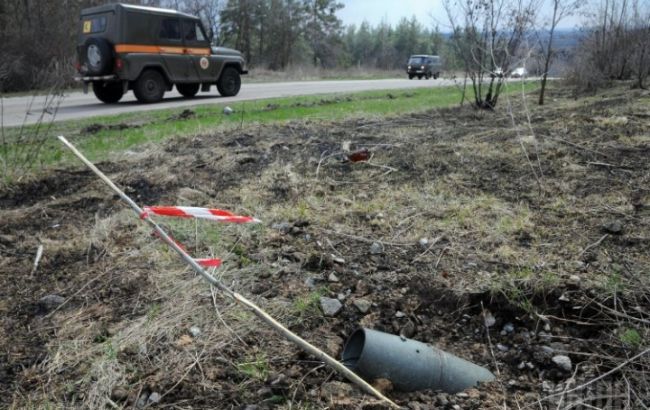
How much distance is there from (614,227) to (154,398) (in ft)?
9.13

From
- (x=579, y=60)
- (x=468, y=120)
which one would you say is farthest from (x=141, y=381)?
(x=579, y=60)

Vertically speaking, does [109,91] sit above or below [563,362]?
above

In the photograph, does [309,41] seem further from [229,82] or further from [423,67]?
[229,82]

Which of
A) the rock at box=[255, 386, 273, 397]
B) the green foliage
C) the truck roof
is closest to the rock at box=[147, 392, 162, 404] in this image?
the rock at box=[255, 386, 273, 397]

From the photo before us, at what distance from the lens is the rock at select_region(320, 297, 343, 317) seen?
2.35 m

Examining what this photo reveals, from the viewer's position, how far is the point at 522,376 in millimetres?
1983

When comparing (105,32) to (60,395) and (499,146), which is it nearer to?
(499,146)

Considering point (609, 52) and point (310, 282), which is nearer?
point (310, 282)

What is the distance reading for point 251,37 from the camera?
146 feet

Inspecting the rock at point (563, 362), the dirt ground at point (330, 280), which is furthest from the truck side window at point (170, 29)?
the rock at point (563, 362)

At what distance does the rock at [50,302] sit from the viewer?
2532 mm

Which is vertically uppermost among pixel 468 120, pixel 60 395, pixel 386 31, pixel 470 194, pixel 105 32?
pixel 386 31

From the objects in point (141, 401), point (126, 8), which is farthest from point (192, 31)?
point (141, 401)

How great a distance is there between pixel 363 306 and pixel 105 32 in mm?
11145
